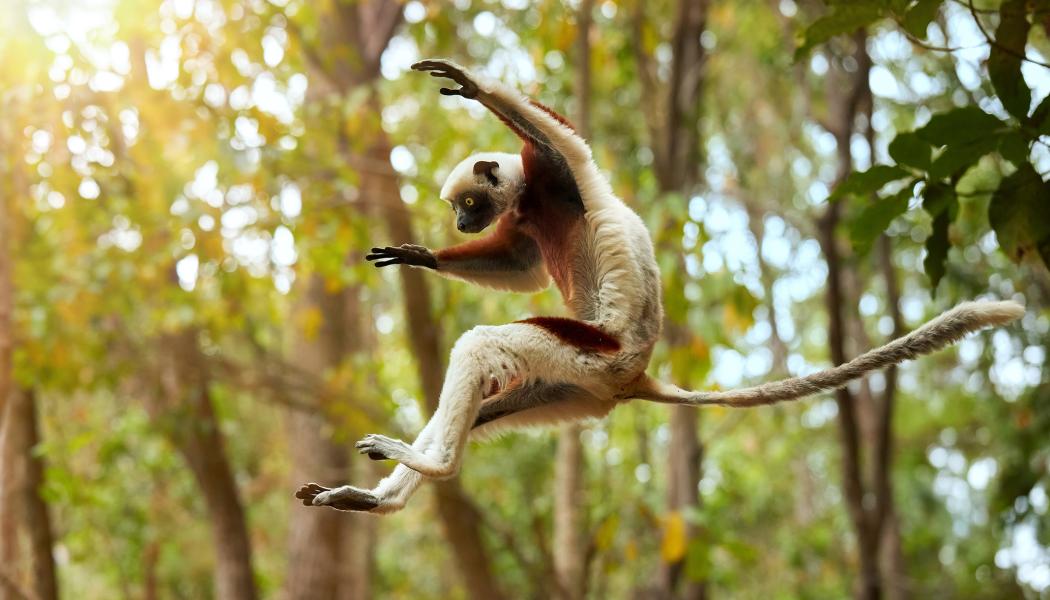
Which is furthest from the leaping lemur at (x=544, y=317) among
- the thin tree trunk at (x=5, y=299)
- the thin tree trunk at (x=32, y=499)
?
the thin tree trunk at (x=32, y=499)

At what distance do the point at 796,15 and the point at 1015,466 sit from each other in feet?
13.9

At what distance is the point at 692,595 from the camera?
24.2ft

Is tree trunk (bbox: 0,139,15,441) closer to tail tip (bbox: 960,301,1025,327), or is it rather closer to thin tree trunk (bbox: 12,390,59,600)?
thin tree trunk (bbox: 12,390,59,600)

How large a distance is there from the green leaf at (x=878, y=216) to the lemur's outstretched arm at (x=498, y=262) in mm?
838

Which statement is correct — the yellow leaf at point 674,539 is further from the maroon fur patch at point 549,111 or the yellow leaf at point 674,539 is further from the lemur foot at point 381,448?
the lemur foot at point 381,448

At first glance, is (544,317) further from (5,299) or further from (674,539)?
(5,299)

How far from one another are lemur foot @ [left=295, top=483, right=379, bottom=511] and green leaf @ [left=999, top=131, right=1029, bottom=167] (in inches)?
65.4

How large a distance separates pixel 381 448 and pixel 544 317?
1.59 feet

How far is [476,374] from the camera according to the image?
2.29 metres

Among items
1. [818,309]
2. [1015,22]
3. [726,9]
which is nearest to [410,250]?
[1015,22]

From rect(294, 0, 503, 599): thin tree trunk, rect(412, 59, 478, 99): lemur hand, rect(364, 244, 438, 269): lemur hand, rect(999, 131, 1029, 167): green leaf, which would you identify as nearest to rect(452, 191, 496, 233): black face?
rect(364, 244, 438, 269): lemur hand

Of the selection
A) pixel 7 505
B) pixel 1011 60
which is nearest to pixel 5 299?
pixel 7 505

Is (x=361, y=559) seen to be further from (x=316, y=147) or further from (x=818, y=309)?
(x=818, y=309)

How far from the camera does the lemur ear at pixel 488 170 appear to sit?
2814 millimetres
